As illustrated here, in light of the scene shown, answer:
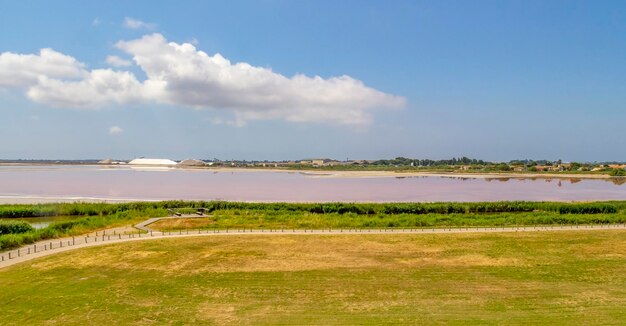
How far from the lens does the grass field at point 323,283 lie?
1975 cm

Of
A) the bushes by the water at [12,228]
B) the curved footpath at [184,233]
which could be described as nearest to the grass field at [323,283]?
the curved footpath at [184,233]

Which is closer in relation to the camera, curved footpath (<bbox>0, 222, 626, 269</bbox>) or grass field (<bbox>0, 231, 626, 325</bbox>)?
grass field (<bbox>0, 231, 626, 325</bbox>)

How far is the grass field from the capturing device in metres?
19.8

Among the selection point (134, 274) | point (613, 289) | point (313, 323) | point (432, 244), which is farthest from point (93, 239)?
point (613, 289)

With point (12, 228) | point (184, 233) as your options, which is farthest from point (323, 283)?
point (12, 228)

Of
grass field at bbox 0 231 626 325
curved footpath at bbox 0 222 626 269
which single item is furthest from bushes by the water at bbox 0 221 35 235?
grass field at bbox 0 231 626 325

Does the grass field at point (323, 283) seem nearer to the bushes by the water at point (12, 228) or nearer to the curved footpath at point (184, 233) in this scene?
the curved footpath at point (184, 233)

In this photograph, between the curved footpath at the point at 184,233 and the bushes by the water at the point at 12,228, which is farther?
the bushes by the water at the point at 12,228

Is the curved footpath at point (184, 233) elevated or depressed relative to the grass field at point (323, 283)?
elevated

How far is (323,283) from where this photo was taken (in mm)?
24672

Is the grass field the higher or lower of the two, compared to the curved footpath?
lower

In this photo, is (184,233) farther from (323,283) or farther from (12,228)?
(323,283)

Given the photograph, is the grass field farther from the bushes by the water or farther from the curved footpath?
the bushes by the water

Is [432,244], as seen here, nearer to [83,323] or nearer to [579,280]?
[579,280]
